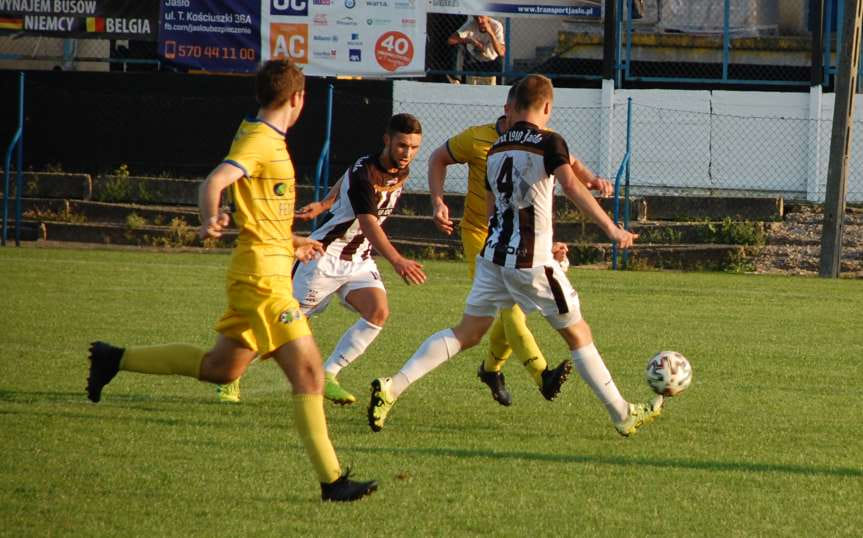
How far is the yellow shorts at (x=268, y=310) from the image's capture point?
586 cm

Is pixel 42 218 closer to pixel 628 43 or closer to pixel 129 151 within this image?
pixel 129 151

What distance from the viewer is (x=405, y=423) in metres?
7.66

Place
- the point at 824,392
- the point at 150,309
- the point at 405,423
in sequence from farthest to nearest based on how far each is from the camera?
the point at 150,309 < the point at 824,392 < the point at 405,423

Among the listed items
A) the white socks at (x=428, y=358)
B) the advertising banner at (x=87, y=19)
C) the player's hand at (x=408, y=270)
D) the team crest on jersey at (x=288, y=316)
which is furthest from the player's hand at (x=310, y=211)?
the advertising banner at (x=87, y=19)

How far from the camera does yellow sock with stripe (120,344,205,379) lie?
6797 millimetres

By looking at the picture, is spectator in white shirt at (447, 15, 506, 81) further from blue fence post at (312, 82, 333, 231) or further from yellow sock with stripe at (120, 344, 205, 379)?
yellow sock with stripe at (120, 344, 205, 379)

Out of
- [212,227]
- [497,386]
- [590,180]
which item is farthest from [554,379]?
[212,227]

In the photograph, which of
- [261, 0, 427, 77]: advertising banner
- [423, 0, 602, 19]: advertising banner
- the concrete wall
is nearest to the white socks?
the concrete wall

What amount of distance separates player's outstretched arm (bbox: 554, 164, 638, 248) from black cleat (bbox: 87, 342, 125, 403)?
2.39 m

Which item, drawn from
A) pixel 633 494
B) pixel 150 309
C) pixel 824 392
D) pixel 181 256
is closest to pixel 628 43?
pixel 181 256

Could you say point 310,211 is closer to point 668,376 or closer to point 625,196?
point 668,376

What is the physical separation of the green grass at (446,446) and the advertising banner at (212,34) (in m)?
9.59

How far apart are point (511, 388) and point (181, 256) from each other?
34.5 feet

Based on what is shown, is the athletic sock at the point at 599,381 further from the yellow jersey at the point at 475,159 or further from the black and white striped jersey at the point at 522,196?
the yellow jersey at the point at 475,159
